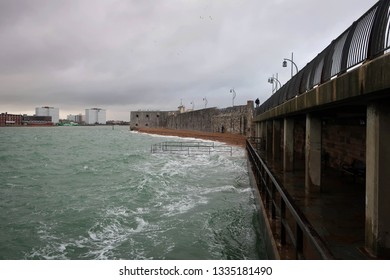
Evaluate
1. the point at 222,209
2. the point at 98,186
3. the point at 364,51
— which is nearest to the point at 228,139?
the point at 98,186

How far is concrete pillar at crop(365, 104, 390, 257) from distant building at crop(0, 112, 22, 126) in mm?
201294

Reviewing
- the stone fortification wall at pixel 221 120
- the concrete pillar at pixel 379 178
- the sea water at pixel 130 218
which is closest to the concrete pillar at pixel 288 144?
the sea water at pixel 130 218

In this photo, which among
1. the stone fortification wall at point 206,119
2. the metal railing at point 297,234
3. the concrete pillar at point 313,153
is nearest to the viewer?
the metal railing at point 297,234

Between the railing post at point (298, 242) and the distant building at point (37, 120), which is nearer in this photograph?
the railing post at point (298, 242)

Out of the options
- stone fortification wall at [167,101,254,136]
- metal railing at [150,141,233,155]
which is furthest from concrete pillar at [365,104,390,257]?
stone fortification wall at [167,101,254,136]

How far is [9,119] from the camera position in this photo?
172875 millimetres

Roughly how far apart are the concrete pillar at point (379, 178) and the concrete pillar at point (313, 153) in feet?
11.1

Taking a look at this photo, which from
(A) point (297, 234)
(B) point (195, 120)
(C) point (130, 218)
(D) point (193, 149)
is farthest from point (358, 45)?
(B) point (195, 120)

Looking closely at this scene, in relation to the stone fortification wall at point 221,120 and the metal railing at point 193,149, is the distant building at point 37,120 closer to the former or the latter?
the stone fortification wall at point 221,120

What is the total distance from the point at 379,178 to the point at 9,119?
203657mm

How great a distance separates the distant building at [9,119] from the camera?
561ft

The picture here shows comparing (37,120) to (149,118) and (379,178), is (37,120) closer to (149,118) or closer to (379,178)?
(149,118)
